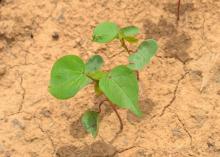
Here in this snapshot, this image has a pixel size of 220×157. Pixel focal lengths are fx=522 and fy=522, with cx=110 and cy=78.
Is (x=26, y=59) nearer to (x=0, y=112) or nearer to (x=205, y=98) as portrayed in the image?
(x=0, y=112)

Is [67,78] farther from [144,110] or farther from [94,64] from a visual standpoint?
[144,110]

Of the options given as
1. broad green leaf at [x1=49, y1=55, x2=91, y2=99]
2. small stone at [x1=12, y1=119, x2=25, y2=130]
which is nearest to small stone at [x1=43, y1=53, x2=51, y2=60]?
small stone at [x1=12, y1=119, x2=25, y2=130]

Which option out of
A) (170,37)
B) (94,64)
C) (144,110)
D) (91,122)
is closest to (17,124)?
(91,122)

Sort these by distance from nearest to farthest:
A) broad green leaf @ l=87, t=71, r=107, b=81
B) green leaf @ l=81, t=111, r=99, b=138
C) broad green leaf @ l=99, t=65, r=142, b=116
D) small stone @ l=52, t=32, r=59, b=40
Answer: broad green leaf @ l=99, t=65, r=142, b=116 < broad green leaf @ l=87, t=71, r=107, b=81 < green leaf @ l=81, t=111, r=99, b=138 < small stone @ l=52, t=32, r=59, b=40

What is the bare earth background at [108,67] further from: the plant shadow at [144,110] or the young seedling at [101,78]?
the young seedling at [101,78]

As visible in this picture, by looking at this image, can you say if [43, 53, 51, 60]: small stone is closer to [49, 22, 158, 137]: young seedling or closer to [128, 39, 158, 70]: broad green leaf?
[49, 22, 158, 137]: young seedling

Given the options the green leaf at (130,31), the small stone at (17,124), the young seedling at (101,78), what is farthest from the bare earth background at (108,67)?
the green leaf at (130,31)
